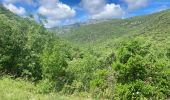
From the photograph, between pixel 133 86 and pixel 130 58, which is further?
pixel 130 58

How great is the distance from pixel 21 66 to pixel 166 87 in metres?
17.1

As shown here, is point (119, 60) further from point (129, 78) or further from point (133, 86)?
point (133, 86)

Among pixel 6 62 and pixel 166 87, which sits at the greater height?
pixel 6 62

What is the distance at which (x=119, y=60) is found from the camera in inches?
1448

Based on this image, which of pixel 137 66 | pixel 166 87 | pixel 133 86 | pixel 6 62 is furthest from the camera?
pixel 166 87

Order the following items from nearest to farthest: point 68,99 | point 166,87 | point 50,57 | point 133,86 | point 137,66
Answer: point 68,99
point 133,86
point 137,66
point 166,87
point 50,57

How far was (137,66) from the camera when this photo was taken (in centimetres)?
3378

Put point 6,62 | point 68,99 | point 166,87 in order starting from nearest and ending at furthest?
point 68,99 < point 6,62 < point 166,87

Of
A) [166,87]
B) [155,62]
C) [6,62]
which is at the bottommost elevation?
[166,87]

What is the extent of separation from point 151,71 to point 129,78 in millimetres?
2955

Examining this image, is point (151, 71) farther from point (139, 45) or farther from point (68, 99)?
point (68, 99)

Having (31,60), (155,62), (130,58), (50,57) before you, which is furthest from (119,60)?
(50,57)

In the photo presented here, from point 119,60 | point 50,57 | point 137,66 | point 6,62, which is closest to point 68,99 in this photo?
point 6,62

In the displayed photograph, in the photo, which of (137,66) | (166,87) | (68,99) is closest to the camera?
(68,99)
